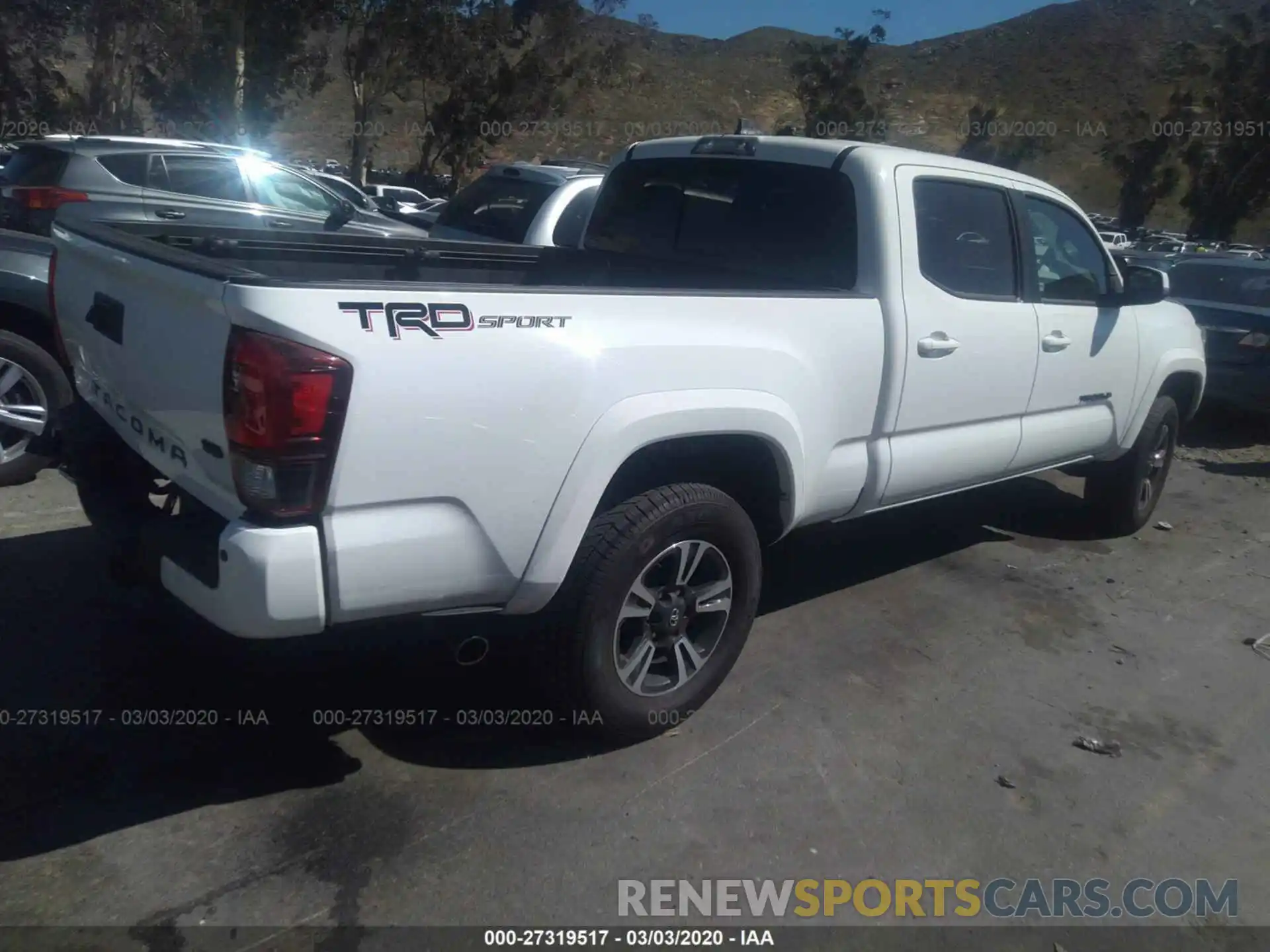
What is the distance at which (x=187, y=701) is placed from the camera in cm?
358

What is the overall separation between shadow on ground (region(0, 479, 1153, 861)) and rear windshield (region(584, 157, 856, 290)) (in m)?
1.88

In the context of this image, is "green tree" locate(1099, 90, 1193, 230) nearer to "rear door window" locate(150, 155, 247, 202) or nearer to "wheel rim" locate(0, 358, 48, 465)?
"rear door window" locate(150, 155, 247, 202)

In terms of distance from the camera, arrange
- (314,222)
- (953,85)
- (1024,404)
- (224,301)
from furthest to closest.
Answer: (953,85) → (314,222) → (1024,404) → (224,301)

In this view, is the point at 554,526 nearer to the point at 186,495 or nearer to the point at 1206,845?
the point at 186,495

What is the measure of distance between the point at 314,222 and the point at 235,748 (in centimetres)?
729

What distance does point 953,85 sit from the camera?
72312mm

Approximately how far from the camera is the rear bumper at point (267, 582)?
2.47 meters

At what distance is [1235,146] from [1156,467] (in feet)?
156

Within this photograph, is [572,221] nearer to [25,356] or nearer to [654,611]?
[25,356]

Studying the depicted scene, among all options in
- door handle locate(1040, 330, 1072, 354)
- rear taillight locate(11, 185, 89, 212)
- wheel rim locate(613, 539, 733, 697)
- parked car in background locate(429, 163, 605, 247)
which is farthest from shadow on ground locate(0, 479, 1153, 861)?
rear taillight locate(11, 185, 89, 212)

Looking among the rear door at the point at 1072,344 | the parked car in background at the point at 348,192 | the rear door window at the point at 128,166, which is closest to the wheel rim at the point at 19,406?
the rear door window at the point at 128,166

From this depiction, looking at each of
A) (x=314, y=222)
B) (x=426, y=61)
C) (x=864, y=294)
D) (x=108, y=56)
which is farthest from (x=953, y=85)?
(x=864, y=294)

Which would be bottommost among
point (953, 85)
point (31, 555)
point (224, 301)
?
point (31, 555)

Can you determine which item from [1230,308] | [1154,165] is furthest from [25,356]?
[1154,165]
